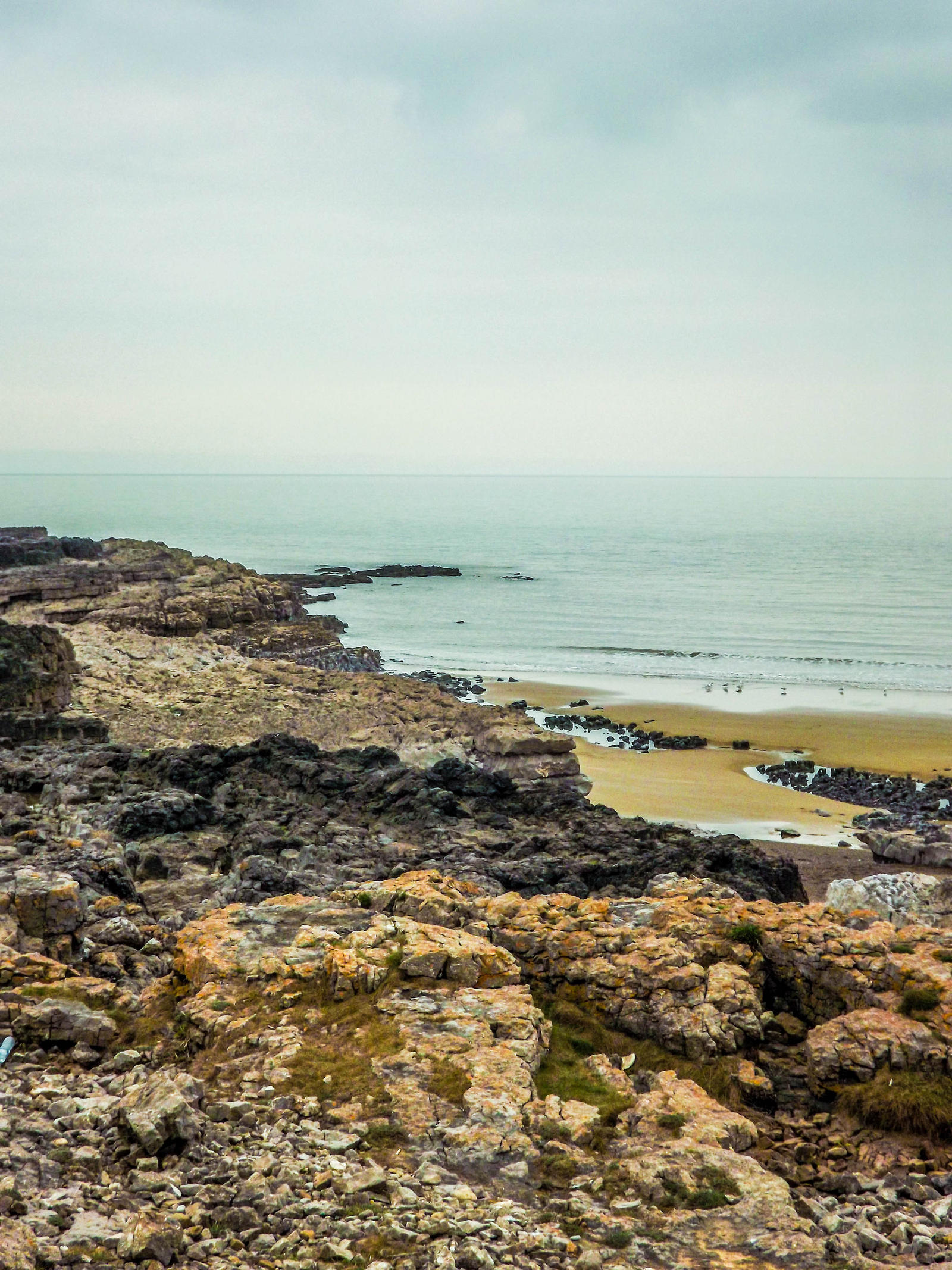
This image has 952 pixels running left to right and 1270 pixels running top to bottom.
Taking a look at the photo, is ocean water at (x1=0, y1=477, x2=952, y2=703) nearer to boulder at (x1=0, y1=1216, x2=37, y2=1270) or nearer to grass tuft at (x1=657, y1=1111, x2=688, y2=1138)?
grass tuft at (x1=657, y1=1111, x2=688, y2=1138)

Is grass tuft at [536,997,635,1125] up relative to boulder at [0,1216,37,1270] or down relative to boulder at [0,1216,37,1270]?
down

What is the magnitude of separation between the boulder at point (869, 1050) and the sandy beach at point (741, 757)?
1917 centimetres

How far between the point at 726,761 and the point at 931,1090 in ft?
104

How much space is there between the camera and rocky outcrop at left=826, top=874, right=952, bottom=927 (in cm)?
1753

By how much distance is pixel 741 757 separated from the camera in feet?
140

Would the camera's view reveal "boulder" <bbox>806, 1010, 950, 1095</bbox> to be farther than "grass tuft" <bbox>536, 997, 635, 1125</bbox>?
Yes


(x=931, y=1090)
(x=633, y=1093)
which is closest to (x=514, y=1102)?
(x=633, y=1093)

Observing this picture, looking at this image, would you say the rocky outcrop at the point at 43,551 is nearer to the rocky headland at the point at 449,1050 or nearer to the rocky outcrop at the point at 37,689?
the rocky outcrop at the point at 37,689

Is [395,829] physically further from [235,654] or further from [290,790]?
[235,654]

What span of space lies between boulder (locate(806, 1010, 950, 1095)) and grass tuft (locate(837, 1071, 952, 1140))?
0.13 meters

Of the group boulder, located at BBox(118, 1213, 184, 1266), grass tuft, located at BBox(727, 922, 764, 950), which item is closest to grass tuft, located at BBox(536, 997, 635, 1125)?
grass tuft, located at BBox(727, 922, 764, 950)

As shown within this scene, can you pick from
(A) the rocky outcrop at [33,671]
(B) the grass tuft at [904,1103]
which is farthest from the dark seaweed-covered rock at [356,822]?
(B) the grass tuft at [904,1103]

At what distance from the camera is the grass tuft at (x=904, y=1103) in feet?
34.1

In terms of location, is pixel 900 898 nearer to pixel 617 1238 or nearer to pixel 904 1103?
pixel 904 1103
